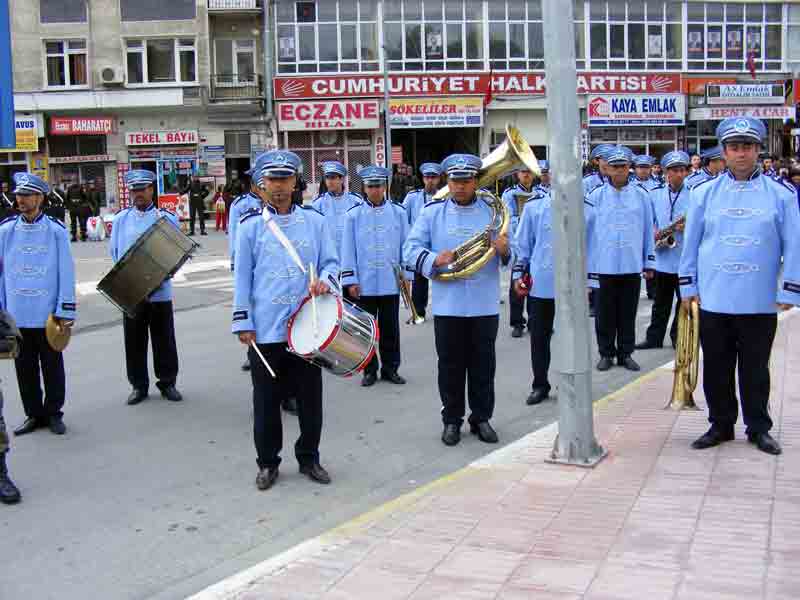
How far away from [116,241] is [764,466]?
5746 millimetres

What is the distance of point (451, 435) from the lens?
24.1 feet

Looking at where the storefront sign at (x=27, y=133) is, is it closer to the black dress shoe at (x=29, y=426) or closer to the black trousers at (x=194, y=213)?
the black trousers at (x=194, y=213)

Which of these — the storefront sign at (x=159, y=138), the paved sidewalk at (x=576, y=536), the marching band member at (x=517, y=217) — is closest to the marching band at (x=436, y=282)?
the paved sidewalk at (x=576, y=536)

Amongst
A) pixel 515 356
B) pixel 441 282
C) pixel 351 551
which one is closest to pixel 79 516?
pixel 351 551

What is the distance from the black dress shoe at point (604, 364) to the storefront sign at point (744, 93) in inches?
1332

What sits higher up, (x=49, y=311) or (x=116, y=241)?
(x=116, y=241)

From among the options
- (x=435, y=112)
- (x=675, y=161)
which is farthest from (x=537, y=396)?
(x=435, y=112)

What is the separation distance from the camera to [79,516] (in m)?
5.93

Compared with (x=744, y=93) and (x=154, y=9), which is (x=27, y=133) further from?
(x=744, y=93)

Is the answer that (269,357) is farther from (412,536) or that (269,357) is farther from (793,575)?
(793,575)

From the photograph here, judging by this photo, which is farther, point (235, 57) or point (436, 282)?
point (235, 57)

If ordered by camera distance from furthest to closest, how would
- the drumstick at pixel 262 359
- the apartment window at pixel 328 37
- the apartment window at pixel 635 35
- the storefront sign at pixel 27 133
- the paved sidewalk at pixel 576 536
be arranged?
the apartment window at pixel 635 35
the apartment window at pixel 328 37
the storefront sign at pixel 27 133
the drumstick at pixel 262 359
the paved sidewalk at pixel 576 536

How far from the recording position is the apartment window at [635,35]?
41250mm

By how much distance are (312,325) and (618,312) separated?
480 cm
